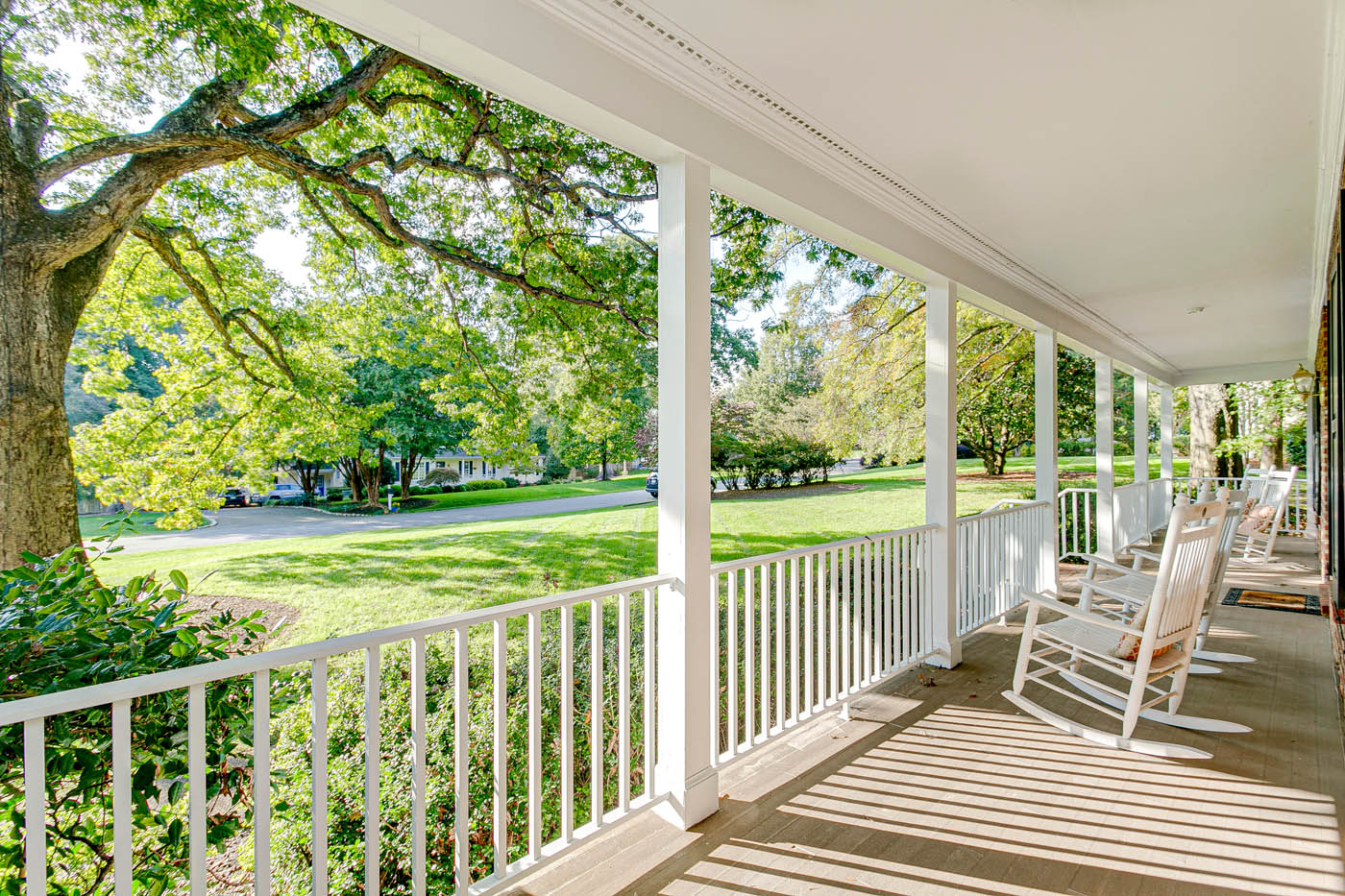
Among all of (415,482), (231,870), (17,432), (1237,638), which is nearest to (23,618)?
(17,432)

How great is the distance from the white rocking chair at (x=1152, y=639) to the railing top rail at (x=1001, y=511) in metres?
1.08

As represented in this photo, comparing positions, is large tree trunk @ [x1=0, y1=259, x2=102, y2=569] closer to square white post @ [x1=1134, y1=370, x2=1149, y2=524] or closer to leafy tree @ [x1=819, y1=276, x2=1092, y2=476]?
leafy tree @ [x1=819, y1=276, x2=1092, y2=476]

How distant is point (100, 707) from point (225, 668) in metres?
0.26

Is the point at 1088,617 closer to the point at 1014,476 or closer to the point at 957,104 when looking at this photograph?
the point at 957,104

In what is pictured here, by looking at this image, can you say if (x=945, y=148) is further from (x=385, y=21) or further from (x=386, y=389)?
(x=386, y=389)

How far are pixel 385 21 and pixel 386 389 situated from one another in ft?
11.8

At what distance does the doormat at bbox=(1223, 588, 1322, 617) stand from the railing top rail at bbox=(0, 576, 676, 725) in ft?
20.0

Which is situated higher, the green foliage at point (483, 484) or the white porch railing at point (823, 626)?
→ the green foliage at point (483, 484)

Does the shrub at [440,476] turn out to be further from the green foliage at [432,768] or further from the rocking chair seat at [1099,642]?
the rocking chair seat at [1099,642]

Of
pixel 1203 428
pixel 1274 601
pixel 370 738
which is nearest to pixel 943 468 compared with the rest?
pixel 370 738

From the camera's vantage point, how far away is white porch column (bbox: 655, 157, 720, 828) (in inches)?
85.0

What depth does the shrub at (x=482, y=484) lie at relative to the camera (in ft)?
20.1

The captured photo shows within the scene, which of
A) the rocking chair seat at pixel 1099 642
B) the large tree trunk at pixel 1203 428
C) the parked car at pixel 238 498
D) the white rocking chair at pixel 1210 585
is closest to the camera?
the rocking chair seat at pixel 1099 642

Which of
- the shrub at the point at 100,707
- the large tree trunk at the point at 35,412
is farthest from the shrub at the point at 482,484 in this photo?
the shrub at the point at 100,707
